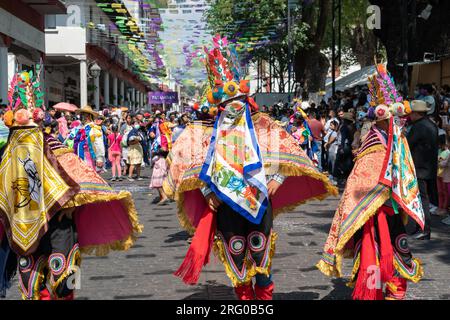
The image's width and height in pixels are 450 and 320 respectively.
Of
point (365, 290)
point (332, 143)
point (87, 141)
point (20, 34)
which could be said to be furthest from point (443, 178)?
point (20, 34)

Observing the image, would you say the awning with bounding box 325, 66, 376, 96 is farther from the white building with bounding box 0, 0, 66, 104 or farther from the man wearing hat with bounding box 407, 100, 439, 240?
the man wearing hat with bounding box 407, 100, 439, 240

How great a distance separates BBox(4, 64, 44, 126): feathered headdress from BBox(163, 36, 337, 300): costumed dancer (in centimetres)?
128

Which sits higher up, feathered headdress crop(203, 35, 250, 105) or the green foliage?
the green foliage

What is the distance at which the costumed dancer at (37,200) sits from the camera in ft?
15.5

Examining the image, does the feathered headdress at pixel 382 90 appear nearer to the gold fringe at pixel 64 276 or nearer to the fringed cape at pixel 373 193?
the fringed cape at pixel 373 193

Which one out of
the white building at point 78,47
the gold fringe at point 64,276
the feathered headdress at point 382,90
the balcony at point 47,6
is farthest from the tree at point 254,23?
the gold fringe at point 64,276

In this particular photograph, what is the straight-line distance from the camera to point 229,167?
512 centimetres

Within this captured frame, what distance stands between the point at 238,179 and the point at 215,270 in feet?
8.05

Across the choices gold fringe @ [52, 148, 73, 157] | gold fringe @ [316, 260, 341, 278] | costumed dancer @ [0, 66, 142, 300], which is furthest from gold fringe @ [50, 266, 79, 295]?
gold fringe @ [316, 260, 341, 278]

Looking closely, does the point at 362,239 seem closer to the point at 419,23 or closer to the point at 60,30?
the point at 419,23

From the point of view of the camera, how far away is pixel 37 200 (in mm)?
4723

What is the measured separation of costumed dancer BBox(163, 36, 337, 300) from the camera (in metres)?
5.12

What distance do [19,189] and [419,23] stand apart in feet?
58.3

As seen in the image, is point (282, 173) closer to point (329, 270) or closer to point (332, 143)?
point (329, 270)
